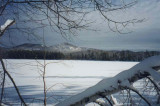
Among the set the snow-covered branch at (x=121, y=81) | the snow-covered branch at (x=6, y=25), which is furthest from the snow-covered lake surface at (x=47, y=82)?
the snow-covered branch at (x=121, y=81)

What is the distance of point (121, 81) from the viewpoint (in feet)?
4.18

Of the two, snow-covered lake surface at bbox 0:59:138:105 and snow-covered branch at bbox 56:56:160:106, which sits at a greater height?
snow-covered branch at bbox 56:56:160:106

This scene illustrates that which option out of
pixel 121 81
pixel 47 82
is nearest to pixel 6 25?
pixel 121 81

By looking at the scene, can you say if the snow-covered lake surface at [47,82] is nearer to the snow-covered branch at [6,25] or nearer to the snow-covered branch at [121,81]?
the snow-covered branch at [6,25]

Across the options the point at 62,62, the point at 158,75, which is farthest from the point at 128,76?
the point at 62,62

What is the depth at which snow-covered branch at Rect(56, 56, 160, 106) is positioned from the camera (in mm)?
1205

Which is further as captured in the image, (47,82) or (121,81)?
(47,82)

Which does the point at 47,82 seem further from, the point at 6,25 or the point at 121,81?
the point at 121,81

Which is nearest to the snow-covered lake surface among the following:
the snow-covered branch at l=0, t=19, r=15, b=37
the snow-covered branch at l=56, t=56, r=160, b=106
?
the snow-covered branch at l=0, t=19, r=15, b=37

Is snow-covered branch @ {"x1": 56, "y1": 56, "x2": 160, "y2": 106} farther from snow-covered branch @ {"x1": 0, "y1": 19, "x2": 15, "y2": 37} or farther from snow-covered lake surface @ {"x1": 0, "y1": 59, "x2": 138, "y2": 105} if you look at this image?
snow-covered branch @ {"x1": 0, "y1": 19, "x2": 15, "y2": 37}

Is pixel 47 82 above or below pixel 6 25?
below

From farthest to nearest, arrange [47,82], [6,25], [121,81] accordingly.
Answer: [47,82]
[6,25]
[121,81]

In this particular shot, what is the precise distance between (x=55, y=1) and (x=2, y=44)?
1063 millimetres

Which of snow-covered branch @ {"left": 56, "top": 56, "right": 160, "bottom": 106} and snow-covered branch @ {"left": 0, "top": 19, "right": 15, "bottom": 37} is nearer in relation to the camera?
snow-covered branch @ {"left": 56, "top": 56, "right": 160, "bottom": 106}
